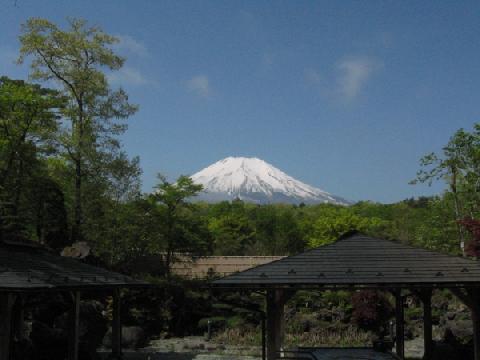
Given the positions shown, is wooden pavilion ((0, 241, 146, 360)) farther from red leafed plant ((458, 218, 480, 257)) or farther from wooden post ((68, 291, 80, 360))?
red leafed plant ((458, 218, 480, 257))

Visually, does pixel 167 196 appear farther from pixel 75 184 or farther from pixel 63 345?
pixel 63 345

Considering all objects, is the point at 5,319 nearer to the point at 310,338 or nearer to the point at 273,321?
the point at 273,321

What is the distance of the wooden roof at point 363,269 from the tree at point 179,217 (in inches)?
539

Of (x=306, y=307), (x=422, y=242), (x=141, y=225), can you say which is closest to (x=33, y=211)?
(x=141, y=225)

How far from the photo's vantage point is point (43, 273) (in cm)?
1188

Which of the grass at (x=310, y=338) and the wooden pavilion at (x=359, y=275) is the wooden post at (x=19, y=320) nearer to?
the wooden pavilion at (x=359, y=275)

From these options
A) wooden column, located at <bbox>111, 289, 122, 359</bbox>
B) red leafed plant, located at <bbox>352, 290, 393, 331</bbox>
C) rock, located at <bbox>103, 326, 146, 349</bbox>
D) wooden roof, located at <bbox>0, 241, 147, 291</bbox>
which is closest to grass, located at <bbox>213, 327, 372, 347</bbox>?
red leafed plant, located at <bbox>352, 290, 393, 331</bbox>

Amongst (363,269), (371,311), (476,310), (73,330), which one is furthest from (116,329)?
(371,311)

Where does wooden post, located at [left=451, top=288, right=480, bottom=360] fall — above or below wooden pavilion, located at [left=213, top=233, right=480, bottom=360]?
below

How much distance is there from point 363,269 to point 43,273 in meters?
6.85

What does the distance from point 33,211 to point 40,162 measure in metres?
2.16

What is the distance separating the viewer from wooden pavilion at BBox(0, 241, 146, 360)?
1050cm

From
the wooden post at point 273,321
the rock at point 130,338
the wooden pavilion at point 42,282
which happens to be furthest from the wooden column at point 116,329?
the wooden post at point 273,321

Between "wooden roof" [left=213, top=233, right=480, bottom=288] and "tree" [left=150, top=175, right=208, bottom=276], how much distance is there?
13.7m
